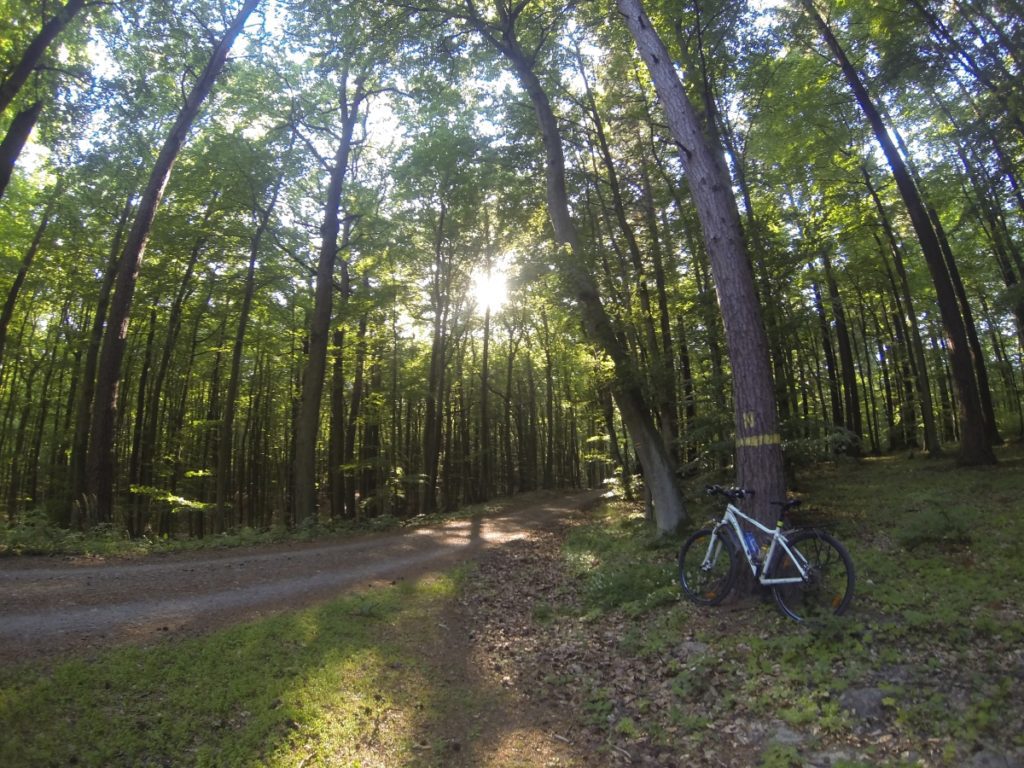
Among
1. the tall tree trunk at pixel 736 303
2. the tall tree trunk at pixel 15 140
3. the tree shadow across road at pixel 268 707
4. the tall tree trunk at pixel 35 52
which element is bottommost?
the tree shadow across road at pixel 268 707

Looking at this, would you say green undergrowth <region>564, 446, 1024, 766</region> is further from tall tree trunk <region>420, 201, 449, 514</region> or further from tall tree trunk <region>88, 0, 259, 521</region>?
tall tree trunk <region>420, 201, 449, 514</region>

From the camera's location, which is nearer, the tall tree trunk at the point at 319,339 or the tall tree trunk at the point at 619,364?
the tall tree trunk at the point at 619,364

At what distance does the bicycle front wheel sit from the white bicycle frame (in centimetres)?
4

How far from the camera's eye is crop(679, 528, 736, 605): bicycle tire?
6039mm

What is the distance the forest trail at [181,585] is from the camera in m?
5.44

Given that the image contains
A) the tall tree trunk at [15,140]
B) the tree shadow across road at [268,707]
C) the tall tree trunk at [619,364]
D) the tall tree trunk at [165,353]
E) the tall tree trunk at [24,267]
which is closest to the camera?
the tree shadow across road at [268,707]

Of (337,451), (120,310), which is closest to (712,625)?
(120,310)

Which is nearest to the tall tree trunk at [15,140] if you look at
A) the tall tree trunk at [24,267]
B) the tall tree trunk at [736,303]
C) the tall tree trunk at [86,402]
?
the tall tree trunk at [86,402]

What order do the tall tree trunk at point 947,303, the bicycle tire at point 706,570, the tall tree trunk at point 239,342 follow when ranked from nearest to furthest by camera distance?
the bicycle tire at point 706,570, the tall tree trunk at point 947,303, the tall tree trunk at point 239,342

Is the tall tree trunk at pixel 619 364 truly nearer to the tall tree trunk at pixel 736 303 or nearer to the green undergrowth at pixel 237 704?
the tall tree trunk at pixel 736 303

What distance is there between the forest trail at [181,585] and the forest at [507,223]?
3133mm

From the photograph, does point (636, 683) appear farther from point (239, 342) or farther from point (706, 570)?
point (239, 342)

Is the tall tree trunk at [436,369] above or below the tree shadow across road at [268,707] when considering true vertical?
above

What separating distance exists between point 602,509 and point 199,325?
1661 cm
